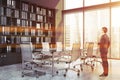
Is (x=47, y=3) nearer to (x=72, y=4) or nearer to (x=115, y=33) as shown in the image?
(x=72, y=4)

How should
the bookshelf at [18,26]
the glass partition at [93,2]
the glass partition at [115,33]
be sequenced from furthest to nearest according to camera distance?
the glass partition at [93,2] → the glass partition at [115,33] → the bookshelf at [18,26]

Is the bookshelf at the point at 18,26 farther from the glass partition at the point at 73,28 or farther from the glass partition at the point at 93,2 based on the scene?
the glass partition at the point at 93,2

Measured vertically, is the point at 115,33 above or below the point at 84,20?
below

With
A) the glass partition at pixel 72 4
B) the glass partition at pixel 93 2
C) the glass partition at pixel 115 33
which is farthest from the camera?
the glass partition at pixel 72 4

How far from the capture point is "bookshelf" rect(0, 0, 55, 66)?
262 inches

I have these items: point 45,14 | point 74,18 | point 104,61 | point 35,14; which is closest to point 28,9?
point 35,14

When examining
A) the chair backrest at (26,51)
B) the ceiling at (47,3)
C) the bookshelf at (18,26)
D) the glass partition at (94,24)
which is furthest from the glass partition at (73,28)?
the chair backrest at (26,51)

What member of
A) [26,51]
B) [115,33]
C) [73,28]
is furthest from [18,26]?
[115,33]

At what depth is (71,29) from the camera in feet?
34.1

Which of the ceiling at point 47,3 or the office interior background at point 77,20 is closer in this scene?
the office interior background at point 77,20

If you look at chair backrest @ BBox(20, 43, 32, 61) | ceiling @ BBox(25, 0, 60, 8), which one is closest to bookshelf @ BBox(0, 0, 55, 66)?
ceiling @ BBox(25, 0, 60, 8)

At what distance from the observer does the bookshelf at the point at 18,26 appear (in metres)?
6.65

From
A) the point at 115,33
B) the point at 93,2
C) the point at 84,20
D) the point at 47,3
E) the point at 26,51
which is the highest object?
the point at 93,2

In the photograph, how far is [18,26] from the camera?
23.6 ft
